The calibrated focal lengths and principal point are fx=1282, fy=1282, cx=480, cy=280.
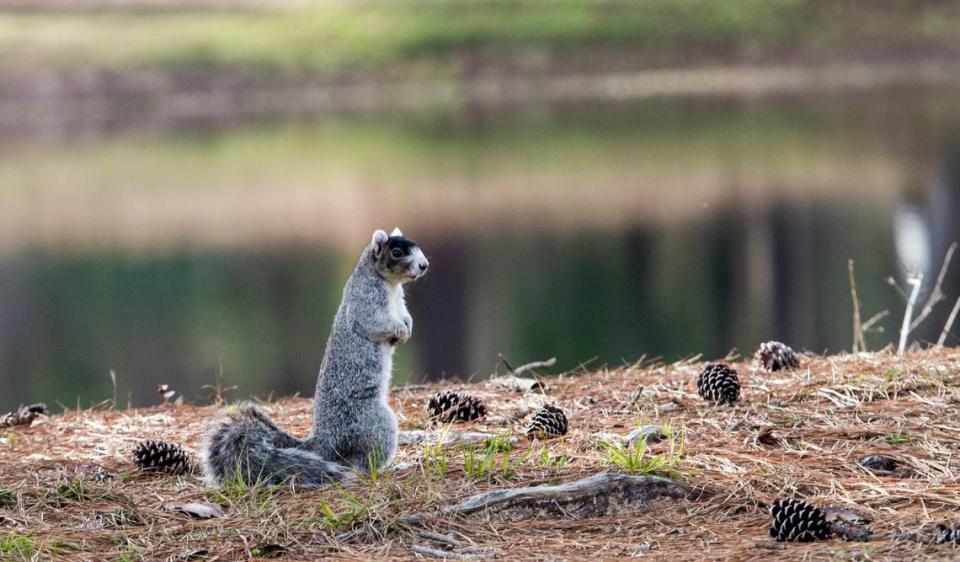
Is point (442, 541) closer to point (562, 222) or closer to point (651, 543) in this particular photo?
point (651, 543)

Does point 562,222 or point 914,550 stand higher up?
point 914,550

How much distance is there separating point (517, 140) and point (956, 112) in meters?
10.4

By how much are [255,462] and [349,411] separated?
13.5 inches

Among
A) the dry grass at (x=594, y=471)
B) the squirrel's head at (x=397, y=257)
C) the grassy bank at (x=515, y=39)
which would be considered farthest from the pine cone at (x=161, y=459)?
the grassy bank at (x=515, y=39)

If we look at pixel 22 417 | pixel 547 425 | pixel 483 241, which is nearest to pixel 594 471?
pixel 547 425

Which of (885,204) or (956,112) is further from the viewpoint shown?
(956,112)

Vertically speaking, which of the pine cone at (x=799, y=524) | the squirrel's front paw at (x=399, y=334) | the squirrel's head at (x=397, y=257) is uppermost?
the squirrel's head at (x=397, y=257)

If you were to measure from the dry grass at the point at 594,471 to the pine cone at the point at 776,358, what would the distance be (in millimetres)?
168

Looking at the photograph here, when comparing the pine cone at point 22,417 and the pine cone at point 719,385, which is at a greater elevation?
the pine cone at point 719,385

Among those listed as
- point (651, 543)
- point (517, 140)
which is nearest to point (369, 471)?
point (651, 543)

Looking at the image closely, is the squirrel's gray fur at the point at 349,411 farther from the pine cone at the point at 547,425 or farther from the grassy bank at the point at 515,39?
the grassy bank at the point at 515,39

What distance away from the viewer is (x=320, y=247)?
19766 millimetres

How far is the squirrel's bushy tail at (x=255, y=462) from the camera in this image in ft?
12.0

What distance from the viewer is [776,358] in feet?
15.7
